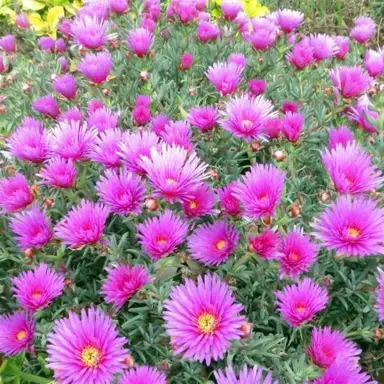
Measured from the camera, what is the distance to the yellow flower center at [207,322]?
2.85 ft

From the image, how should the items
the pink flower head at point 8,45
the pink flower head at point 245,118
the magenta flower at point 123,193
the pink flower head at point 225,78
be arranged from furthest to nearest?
the pink flower head at point 8,45 < the pink flower head at point 225,78 < the pink flower head at point 245,118 < the magenta flower at point 123,193

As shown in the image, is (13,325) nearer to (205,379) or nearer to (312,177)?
(205,379)

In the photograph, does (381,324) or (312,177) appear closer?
(381,324)

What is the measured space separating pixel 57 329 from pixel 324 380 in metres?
0.48

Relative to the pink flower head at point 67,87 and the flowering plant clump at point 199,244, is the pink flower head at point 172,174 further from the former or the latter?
the pink flower head at point 67,87

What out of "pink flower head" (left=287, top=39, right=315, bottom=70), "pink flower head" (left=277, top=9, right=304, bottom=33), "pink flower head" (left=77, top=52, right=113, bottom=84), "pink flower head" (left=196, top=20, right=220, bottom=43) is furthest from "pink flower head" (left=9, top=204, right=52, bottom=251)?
"pink flower head" (left=277, top=9, right=304, bottom=33)

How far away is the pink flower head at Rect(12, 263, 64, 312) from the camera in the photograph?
1.04m

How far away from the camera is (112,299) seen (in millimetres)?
1003

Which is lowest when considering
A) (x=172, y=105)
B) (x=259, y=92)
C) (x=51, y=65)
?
(x=51, y=65)

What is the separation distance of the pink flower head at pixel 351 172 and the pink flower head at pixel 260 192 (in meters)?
0.11

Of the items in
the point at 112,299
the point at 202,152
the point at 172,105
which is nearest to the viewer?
the point at 112,299

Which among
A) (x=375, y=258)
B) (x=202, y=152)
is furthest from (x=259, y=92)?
(x=375, y=258)

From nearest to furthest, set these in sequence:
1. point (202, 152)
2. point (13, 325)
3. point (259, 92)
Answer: point (13, 325) → point (202, 152) → point (259, 92)

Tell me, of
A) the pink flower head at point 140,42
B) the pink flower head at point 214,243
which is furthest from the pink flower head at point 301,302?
the pink flower head at point 140,42
